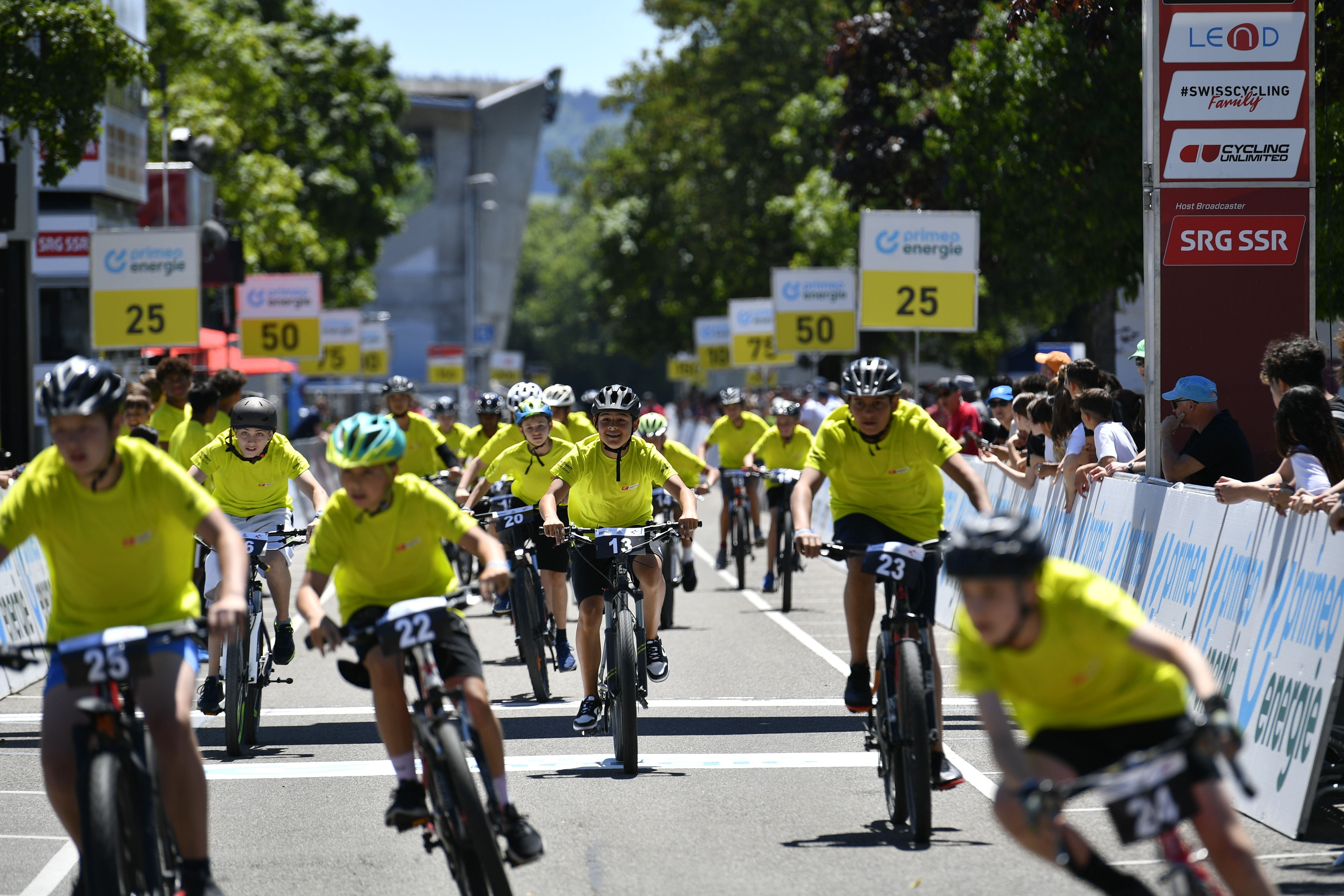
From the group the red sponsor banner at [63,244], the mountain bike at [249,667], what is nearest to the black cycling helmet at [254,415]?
the mountain bike at [249,667]

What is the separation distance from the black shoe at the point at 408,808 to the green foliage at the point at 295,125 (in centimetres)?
2947

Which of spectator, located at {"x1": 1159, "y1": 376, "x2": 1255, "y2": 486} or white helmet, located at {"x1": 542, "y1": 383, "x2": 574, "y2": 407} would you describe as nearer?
spectator, located at {"x1": 1159, "y1": 376, "x2": 1255, "y2": 486}

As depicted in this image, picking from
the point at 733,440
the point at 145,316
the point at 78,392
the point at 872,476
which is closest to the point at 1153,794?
the point at 78,392

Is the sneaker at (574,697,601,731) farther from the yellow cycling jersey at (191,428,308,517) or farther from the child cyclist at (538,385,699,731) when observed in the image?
the yellow cycling jersey at (191,428,308,517)

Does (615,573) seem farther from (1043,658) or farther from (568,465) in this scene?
(1043,658)

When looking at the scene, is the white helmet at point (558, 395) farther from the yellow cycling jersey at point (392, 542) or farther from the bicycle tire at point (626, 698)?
the yellow cycling jersey at point (392, 542)

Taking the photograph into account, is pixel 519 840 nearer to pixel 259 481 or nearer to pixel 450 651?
pixel 450 651

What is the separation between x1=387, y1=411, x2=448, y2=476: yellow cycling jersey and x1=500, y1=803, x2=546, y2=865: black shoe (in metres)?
10.9

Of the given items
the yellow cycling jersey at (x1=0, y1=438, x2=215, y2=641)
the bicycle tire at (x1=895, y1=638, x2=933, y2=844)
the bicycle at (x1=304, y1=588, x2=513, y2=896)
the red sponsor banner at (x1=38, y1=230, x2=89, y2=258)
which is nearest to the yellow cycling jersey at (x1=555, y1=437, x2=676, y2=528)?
the bicycle tire at (x1=895, y1=638, x2=933, y2=844)

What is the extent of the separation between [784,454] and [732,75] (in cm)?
2908

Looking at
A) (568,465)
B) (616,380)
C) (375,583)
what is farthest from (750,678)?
(616,380)

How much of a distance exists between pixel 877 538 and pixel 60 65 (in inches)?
486

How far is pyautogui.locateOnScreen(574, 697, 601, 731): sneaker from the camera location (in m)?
9.48

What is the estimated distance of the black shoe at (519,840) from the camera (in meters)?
6.05
